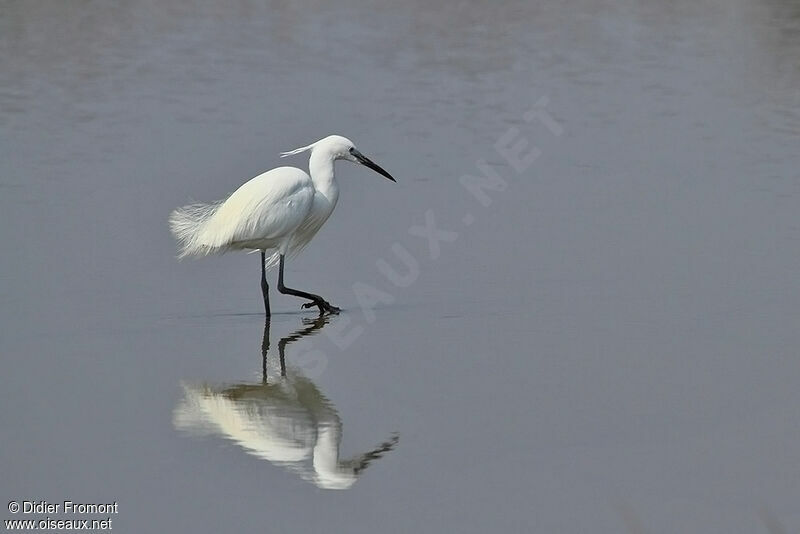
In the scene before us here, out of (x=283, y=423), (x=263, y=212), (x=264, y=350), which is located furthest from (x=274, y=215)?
(x=283, y=423)

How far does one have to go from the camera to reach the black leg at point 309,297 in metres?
8.66

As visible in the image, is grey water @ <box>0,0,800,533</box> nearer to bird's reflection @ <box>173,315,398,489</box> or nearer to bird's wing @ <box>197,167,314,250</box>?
bird's reflection @ <box>173,315,398,489</box>

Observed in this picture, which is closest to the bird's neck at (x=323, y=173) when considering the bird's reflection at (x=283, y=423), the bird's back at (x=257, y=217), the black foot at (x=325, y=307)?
the bird's back at (x=257, y=217)

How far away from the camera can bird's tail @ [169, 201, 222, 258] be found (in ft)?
29.1

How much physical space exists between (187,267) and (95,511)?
3989 mm

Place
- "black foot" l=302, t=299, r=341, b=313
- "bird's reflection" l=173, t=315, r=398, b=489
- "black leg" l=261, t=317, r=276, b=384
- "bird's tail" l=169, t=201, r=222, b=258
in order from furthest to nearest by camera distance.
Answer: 1. "bird's tail" l=169, t=201, r=222, b=258
2. "black foot" l=302, t=299, r=341, b=313
3. "black leg" l=261, t=317, r=276, b=384
4. "bird's reflection" l=173, t=315, r=398, b=489

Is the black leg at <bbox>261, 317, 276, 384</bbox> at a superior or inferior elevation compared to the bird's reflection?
inferior

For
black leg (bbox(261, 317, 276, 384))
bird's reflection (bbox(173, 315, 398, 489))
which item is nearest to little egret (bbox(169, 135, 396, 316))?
black leg (bbox(261, 317, 276, 384))

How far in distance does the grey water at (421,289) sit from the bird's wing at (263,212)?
1.43ft

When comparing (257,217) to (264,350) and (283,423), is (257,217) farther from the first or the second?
(283,423)

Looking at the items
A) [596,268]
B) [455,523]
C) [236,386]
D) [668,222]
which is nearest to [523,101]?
[668,222]

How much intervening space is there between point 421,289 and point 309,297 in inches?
27.3

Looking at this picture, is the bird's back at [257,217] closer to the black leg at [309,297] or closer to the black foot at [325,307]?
the black leg at [309,297]

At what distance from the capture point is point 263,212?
28.5 ft
